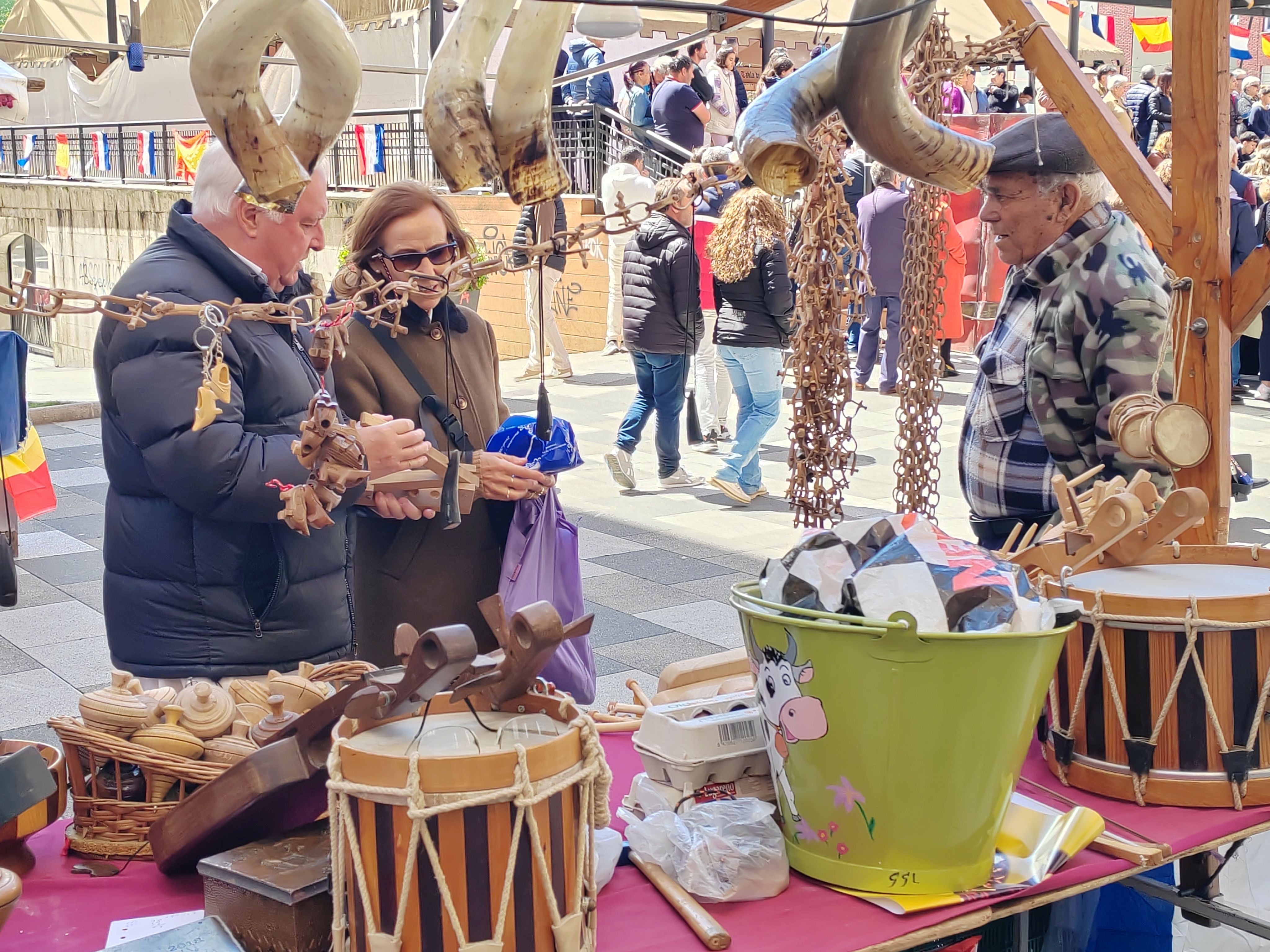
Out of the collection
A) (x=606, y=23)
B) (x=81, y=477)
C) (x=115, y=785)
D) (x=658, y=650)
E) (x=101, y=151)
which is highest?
(x=101, y=151)

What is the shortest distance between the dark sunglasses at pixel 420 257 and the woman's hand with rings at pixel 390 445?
1.86 ft

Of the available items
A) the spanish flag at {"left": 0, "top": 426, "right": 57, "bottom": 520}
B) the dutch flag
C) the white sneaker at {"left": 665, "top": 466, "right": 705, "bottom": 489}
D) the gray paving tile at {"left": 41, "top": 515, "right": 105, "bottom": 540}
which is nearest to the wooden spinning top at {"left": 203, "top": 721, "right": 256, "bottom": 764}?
the spanish flag at {"left": 0, "top": 426, "right": 57, "bottom": 520}

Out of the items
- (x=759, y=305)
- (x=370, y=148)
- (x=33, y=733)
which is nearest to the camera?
(x=33, y=733)

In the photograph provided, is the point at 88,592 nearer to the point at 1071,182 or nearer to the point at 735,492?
the point at 735,492

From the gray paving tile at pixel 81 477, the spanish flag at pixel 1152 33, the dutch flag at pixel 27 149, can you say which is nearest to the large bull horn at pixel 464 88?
the gray paving tile at pixel 81 477

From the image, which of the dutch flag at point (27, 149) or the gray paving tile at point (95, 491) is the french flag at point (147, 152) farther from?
the gray paving tile at point (95, 491)

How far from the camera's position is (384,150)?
13.9m

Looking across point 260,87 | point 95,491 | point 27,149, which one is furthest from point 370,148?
point 260,87

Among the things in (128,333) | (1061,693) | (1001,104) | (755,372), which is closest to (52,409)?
(755,372)

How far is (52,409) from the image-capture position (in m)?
9.98

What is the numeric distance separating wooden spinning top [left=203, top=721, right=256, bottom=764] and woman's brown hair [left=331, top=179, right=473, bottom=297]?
127 centimetres

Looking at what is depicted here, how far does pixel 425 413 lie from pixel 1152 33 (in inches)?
828

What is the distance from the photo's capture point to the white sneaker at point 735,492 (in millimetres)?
7117

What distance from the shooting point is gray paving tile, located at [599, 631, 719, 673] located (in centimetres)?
464
